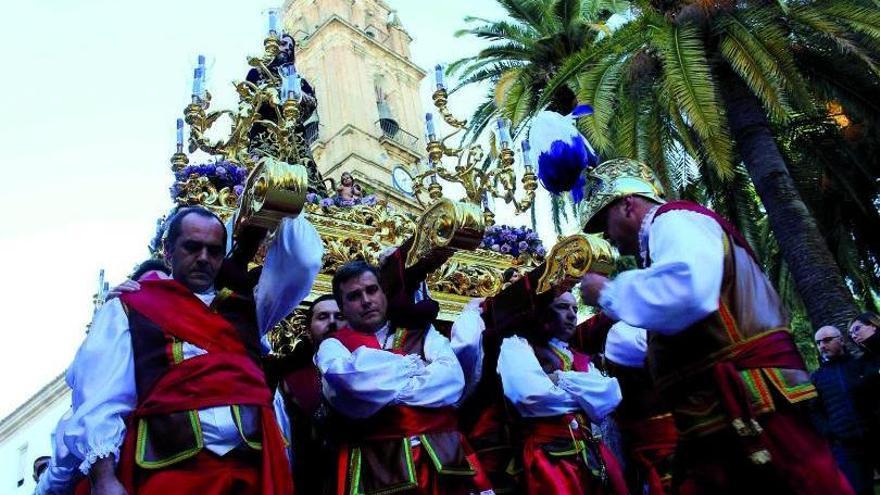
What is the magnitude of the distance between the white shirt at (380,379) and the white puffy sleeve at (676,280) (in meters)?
0.94

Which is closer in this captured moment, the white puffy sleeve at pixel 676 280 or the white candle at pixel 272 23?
the white puffy sleeve at pixel 676 280

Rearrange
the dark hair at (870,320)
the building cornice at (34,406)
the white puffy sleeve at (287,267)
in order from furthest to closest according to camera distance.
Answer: the building cornice at (34,406), the dark hair at (870,320), the white puffy sleeve at (287,267)

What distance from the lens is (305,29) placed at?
36031 mm

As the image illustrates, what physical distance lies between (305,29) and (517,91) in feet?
81.5

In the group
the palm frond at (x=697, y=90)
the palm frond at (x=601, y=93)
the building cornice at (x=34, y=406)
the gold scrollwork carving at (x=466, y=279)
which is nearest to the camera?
the gold scrollwork carving at (x=466, y=279)

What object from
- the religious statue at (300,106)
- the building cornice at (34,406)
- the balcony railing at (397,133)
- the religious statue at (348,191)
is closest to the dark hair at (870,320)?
the religious statue at (348,191)

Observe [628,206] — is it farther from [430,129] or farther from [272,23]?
[272,23]

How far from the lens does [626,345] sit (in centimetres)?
474

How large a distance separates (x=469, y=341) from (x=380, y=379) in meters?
0.75

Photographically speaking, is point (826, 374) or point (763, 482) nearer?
point (763, 482)

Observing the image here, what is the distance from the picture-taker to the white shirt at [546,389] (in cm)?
459

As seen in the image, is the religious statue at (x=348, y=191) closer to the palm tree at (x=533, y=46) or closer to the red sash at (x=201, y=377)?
the red sash at (x=201, y=377)

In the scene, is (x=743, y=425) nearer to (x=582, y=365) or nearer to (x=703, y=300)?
(x=703, y=300)

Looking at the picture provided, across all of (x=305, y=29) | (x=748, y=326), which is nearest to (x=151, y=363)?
(x=748, y=326)
